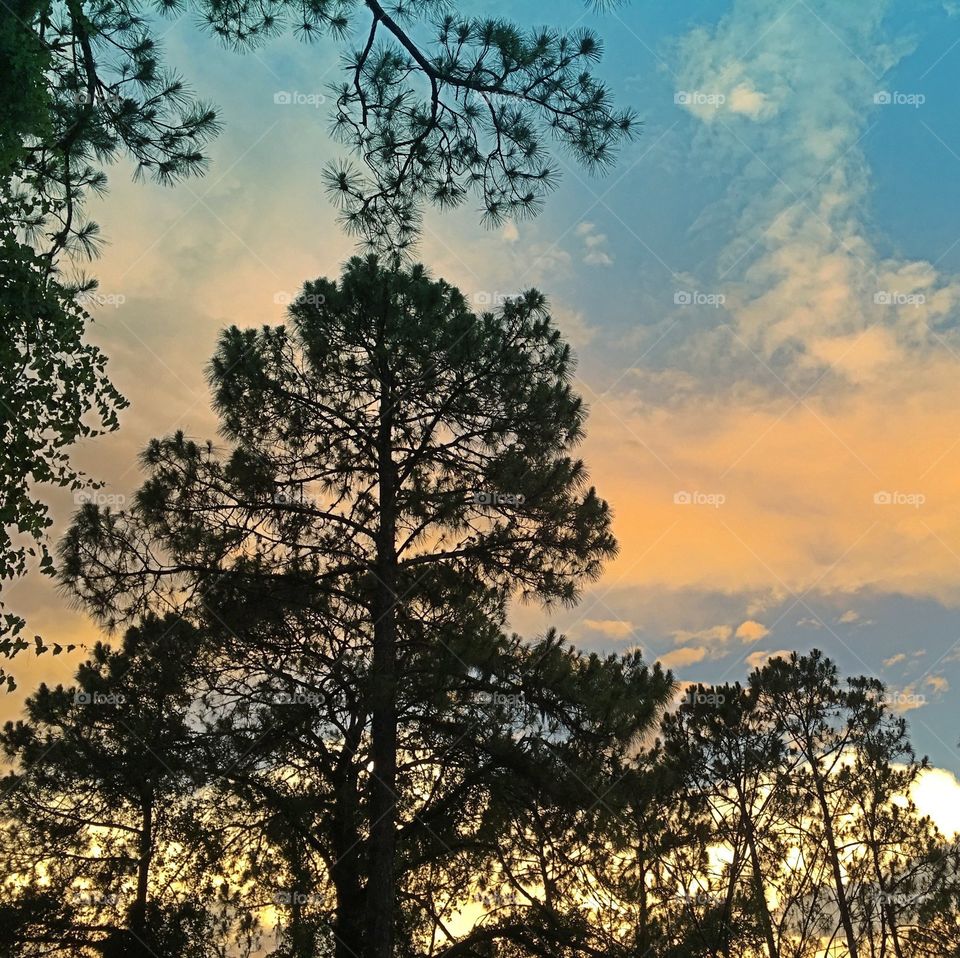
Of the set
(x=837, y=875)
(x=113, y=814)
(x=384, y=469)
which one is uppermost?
(x=384, y=469)

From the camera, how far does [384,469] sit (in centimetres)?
980

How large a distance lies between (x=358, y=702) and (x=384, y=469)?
284cm

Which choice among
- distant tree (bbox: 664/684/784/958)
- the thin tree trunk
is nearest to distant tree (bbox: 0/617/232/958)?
the thin tree trunk

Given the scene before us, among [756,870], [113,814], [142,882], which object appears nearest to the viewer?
[113,814]

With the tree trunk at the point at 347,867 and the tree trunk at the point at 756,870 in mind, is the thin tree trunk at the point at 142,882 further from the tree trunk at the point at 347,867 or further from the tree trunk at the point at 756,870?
the tree trunk at the point at 756,870

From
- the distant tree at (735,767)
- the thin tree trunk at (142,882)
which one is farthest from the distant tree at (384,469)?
the distant tree at (735,767)

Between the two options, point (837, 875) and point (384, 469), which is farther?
point (837, 875)

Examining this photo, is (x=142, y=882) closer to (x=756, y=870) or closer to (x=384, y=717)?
(x=384, y=717)

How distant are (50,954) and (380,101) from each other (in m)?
11.1

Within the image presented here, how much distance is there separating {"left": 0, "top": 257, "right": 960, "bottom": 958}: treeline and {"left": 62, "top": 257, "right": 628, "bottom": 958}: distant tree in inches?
1.2

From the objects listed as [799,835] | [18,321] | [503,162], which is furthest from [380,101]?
[799,835]

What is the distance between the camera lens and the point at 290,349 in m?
9.98

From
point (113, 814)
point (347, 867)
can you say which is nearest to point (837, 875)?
point (347, 867)

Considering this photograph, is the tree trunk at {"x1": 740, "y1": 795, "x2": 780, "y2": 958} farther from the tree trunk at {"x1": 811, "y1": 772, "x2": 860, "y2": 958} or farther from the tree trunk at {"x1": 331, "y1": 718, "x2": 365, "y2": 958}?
the tree trunk at {"x1": 331, "y1": 718, "x2": 365, "y2": 958}
